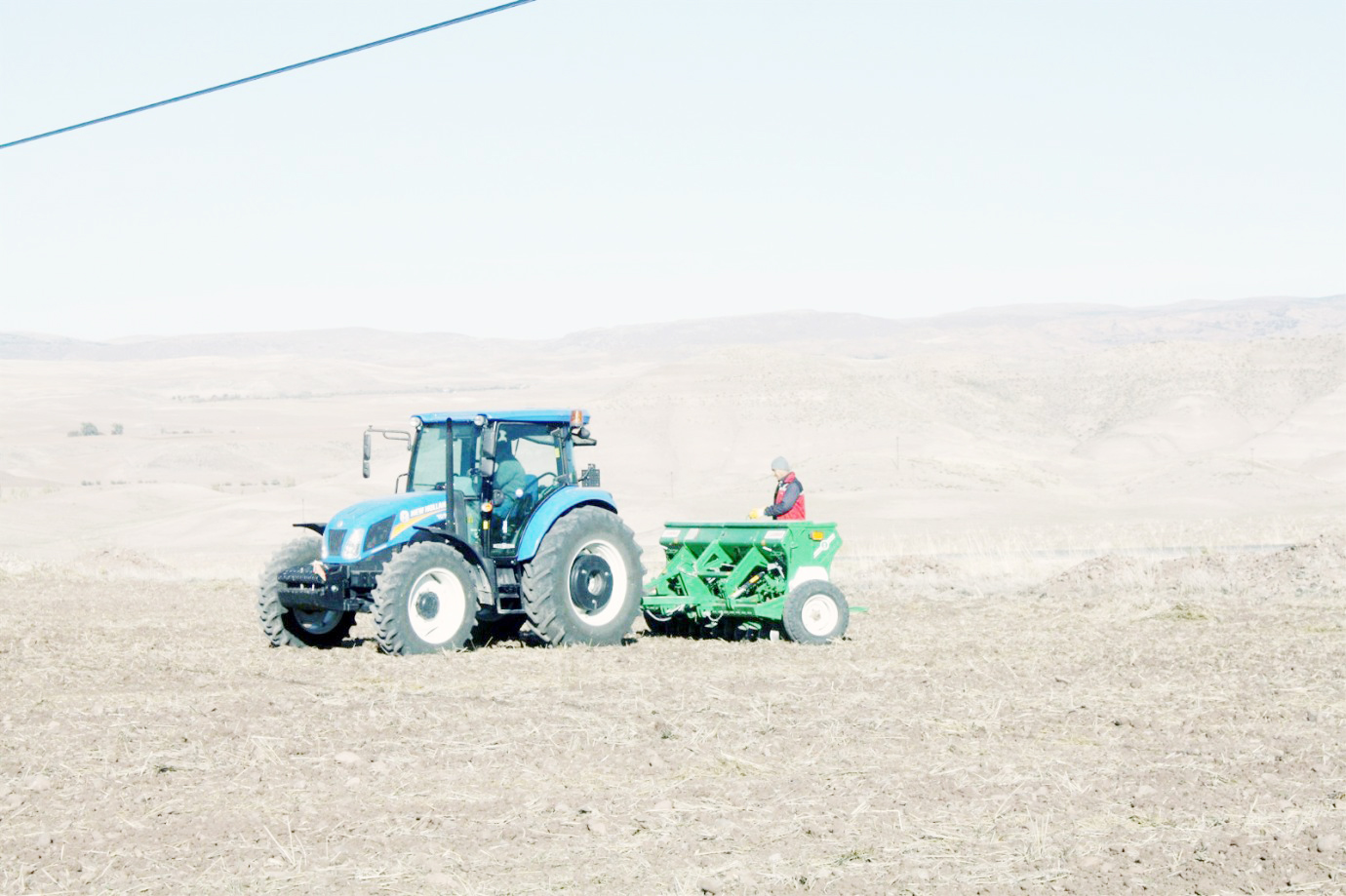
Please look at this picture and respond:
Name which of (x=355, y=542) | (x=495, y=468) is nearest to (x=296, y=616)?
(x=355, y=542)

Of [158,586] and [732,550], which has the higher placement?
[732,550]

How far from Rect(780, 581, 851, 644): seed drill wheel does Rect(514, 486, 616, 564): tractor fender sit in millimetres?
1911

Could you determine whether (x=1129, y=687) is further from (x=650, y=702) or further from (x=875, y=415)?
(x=875, y=415)

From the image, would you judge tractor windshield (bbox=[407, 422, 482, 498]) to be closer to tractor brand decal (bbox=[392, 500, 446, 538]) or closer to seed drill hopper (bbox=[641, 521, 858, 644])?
tractor brand decal (bbox=[392, 500, 446, 538])

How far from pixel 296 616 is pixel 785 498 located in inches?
187

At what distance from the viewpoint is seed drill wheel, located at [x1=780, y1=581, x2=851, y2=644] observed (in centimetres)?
1362

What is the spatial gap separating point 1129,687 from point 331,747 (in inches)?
226

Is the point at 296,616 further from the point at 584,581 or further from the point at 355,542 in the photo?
the point at 584,581

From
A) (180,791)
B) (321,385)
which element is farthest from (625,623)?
(321,385)

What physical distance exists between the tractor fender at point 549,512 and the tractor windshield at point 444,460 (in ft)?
1.90

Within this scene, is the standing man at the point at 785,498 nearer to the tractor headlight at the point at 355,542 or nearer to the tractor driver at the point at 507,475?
the tractor driver at the point at 507,475

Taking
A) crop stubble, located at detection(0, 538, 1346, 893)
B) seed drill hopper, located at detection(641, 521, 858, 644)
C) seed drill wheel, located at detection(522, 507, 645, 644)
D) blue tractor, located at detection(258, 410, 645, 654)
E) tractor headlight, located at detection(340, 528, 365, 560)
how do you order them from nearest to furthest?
crop stubble, located at detection(0, 538, 1346, 893) < blue tractor, located at detection(258, 410, 645, 654) < tractor headlight, located at detection(340, 528, 365, 560) < seed drill wheel, located at detection(522, 507, 645, 644) < seed drill hopper, located at detection(641, 521, 858, 644)

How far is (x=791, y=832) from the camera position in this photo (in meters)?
6.89

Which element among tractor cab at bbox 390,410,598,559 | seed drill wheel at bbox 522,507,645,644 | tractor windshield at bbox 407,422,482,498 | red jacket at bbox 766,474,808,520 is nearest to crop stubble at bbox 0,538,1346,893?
seed drill wheel at bbox 522,507,645,644
